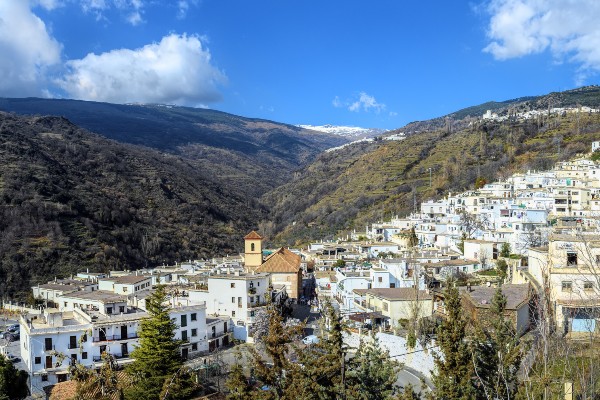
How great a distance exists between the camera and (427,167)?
310 feet

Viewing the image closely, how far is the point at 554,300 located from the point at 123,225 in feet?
258

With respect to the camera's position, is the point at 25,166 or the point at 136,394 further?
the point at 25,166

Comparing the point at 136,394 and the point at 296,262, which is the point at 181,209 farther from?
the point at 136,394

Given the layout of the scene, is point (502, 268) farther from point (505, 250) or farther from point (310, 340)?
point (310, 340)

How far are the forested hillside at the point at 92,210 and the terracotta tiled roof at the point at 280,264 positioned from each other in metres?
30.2

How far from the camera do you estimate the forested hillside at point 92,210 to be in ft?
220

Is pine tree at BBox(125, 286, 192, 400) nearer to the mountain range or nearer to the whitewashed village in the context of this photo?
the whitewashed village

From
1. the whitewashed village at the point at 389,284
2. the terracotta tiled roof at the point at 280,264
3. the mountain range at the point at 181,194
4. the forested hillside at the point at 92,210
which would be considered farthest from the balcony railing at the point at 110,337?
the forested hillside at the point at 92,210

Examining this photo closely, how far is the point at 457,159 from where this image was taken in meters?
88.2

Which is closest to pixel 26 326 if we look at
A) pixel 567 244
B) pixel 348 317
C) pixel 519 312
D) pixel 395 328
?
pixel 348 317

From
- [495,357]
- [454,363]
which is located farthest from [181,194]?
[495,357]

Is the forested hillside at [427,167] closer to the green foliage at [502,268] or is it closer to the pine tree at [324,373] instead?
the green foliage at [502,268]

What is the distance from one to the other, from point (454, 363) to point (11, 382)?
19706mm

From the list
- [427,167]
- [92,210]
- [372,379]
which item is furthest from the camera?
[427,167]
